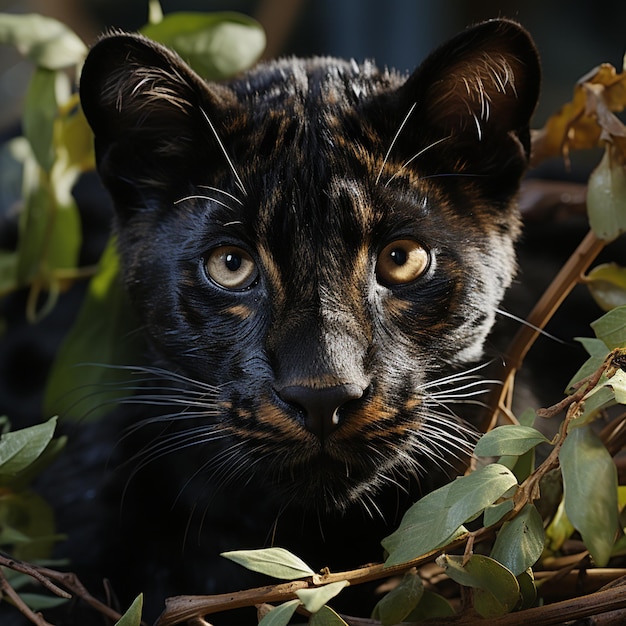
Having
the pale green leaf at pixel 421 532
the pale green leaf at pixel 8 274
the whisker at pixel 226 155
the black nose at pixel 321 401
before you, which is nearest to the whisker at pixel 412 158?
the whisker at pixel 226 155

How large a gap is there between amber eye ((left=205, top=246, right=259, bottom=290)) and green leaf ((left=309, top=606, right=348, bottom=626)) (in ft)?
1.21

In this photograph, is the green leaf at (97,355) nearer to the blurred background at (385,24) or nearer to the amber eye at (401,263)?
the amber eye at (401,263)

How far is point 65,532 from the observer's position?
1166 millimetres

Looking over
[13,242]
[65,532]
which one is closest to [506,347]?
[65,532]

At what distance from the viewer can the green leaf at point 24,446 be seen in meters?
0.82

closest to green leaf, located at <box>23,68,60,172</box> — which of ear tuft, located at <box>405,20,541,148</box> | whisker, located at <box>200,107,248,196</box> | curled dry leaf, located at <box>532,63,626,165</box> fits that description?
whisker, located at <box>200,107,248,196</box>

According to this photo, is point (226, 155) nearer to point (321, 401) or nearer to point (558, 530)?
point (321, 401)

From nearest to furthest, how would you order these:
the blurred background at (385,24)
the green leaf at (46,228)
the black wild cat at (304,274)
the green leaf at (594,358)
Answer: the green leaf at (594,358) → the black wild cat at (304,274) → the green leaf at (46,228) → the blurred background at (385,24)

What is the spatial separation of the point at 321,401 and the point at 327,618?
0.18 metres

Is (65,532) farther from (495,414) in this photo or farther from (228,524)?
(495,414)

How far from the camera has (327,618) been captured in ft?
2.26

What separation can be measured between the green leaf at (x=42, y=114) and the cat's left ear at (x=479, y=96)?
466 millimetres

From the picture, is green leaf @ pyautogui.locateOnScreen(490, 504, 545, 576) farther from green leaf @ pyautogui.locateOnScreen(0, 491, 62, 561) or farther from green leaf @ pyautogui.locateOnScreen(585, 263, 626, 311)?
green leaf @ pyautogui.locateOnScreen(0, 491, 62, 561)

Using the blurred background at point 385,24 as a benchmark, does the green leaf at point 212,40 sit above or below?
above
